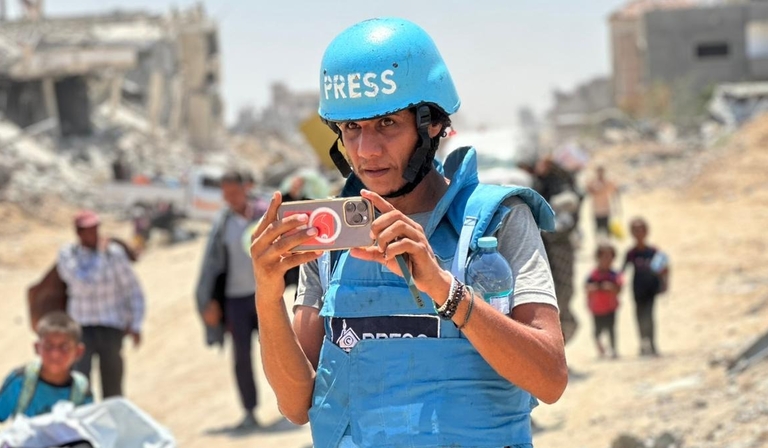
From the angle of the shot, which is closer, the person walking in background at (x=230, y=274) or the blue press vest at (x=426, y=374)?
the blue press vest at (x=426, y=374)

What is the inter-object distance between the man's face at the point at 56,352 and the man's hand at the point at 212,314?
310 cm

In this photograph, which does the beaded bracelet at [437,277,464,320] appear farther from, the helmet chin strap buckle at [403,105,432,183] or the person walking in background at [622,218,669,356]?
the person walking in background at [622,218,669,356]

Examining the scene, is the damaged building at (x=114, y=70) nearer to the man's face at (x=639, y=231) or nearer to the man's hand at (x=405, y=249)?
the man's face at (x=639, y=231)

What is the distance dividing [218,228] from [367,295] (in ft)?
22.4

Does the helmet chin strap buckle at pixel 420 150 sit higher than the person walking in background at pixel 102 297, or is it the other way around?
the helmet chin strap buckle at pixel 420 150

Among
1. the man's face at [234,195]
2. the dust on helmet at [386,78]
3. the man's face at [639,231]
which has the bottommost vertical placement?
the man's face at [639,231]

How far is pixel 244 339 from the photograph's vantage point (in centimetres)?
984

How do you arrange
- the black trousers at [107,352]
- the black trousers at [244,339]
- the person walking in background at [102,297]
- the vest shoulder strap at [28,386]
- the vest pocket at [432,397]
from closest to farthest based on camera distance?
1. the vest pocket at [432,397]
2. the vest shoulder strap at [28,386]
3. the person walking in background at [102,297]
4. the black trousers at [107,352]
5. the black trousers at [244,339]

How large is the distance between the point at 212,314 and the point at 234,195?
0.86 meters

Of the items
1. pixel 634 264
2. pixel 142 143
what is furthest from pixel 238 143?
pixel 634 264

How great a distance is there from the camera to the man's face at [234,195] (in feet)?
31.7

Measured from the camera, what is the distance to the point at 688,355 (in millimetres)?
10867

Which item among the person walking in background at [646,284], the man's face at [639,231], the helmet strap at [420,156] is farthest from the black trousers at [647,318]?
the helmet strap at [420,156]

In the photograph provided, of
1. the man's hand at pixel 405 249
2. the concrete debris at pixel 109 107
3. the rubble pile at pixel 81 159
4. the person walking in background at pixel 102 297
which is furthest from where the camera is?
the concrete debris at pixel 109 107
